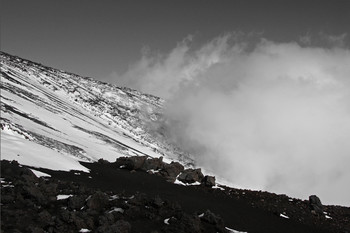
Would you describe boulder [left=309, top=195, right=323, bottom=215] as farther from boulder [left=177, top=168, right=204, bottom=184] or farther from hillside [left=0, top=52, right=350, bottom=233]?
boulder [left=177, top=168, right=204, bottom=184]

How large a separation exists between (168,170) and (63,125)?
26.1 m

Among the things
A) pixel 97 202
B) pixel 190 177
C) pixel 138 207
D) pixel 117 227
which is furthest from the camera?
pixel 190 177

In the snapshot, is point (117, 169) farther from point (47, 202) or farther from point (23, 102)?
point (23, 102)

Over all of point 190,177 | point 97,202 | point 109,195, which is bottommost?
point 97,202

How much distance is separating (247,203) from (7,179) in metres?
18.7

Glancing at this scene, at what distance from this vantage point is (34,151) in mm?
31797

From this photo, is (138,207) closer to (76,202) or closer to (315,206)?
(76,202)

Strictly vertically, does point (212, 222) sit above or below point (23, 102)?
below

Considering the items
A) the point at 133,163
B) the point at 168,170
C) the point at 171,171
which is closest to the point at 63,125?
the point at 133,163

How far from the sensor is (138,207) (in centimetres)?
1973

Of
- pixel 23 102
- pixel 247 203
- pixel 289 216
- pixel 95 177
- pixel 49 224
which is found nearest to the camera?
pixel 49 224

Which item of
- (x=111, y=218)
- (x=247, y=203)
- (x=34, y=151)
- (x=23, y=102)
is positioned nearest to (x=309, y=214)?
(x=247, y=203)

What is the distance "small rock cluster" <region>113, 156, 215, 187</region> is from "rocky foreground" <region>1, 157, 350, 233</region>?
0.82m

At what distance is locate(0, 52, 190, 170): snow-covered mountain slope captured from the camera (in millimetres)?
32562
